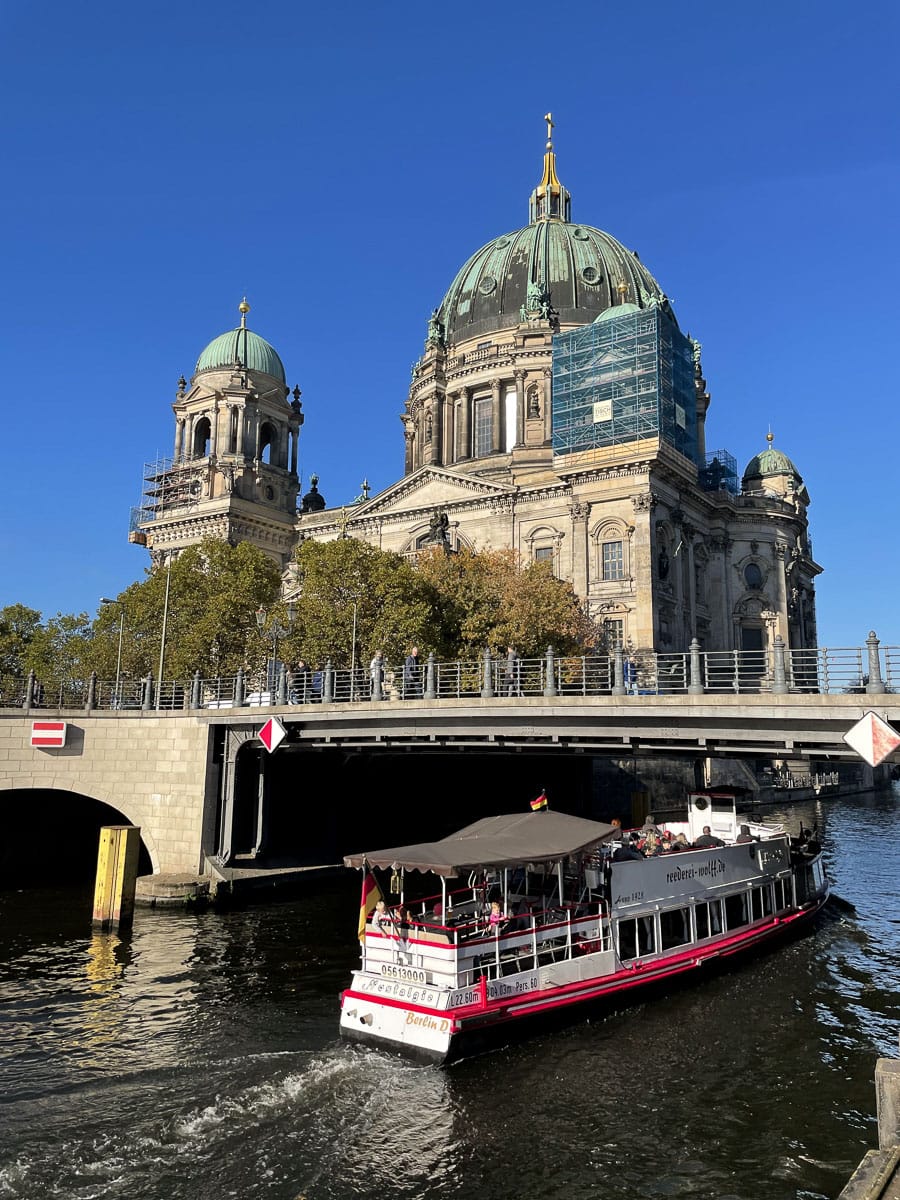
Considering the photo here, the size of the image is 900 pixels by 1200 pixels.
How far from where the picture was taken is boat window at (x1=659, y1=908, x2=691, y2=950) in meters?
25.3

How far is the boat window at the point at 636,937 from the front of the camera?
78.6 ft

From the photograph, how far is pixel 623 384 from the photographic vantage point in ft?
244

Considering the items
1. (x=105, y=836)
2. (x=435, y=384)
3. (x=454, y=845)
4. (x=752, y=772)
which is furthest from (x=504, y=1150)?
(x=435, y=384)

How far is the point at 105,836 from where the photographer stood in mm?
31828

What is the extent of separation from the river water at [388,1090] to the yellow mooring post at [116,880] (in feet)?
7.97

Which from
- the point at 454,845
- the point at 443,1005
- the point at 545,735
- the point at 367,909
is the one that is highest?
the point at 545,735

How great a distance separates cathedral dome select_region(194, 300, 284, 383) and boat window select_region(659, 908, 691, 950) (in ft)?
242

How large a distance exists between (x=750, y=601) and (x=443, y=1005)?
219 ft

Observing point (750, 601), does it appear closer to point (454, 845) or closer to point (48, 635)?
point (48, 635)

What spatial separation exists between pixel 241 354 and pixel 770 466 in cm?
5413

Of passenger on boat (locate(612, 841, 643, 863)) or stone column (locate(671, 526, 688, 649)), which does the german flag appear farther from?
stone column (locate(671, 526, 688, 649))

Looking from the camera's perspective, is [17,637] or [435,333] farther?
[435,333]

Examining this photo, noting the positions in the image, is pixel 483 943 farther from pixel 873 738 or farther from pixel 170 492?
pixel 170 492

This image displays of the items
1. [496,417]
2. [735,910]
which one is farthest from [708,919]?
[496,417]
